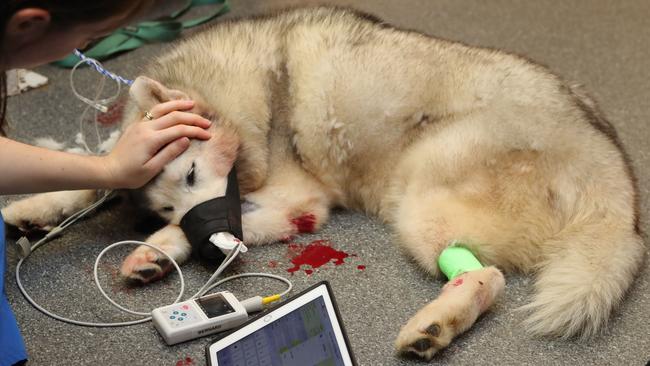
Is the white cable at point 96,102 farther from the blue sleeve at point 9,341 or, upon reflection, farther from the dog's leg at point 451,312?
the dog's leg at point 451,312

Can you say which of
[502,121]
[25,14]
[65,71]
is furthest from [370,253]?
[65,71]

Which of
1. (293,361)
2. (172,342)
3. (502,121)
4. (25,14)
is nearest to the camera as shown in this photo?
(25,14)

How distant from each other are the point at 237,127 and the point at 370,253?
0.51m

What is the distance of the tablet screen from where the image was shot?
1330 mm

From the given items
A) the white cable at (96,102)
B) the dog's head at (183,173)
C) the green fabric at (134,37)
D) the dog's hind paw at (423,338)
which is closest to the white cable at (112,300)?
the dog's head at (183,173)

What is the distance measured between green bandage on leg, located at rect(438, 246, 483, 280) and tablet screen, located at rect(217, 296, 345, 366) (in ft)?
1.32

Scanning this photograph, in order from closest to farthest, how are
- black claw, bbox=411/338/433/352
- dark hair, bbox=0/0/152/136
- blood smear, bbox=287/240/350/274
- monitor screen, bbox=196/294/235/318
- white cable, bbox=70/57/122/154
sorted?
dark hair, bbox=0/0/152/136 < black claw, bbox=411/338/433/352 < monitor screen, bbox=196/294/235/318 < blood smear, bbox=287/240/350/274 < white cable, bbox=70/57/122/154

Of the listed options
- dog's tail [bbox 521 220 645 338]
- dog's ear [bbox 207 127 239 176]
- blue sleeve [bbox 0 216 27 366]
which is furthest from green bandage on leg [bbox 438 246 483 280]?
blue sleeve [bbox 0 216 27 366]

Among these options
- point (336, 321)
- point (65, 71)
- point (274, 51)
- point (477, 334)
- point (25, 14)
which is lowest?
point (65, 71)

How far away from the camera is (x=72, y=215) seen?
1.92m

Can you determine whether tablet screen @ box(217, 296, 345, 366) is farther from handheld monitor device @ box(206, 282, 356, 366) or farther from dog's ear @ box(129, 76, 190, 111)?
dog's ear @ box(129, 76, 190, 111)

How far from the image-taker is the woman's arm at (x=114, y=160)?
139 cm

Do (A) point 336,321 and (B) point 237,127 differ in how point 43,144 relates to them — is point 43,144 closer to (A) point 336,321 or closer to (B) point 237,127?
(B) point 237,127

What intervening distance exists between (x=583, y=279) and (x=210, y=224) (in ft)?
2.91
